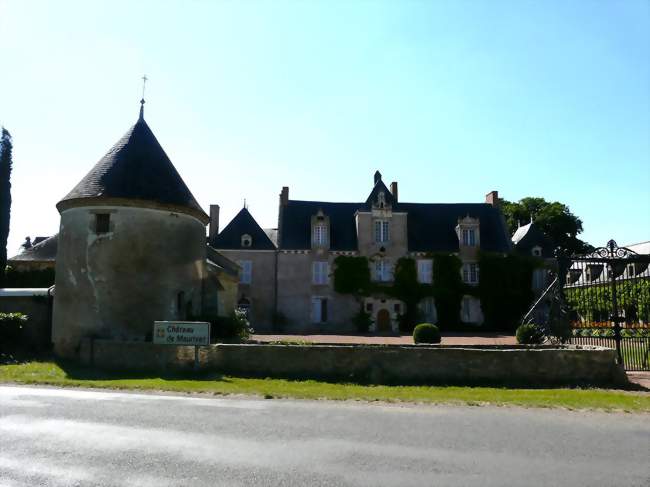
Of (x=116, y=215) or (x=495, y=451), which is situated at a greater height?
(x=116, y=215)

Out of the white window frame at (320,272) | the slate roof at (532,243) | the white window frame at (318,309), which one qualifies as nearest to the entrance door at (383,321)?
the white window frame at (318,309)

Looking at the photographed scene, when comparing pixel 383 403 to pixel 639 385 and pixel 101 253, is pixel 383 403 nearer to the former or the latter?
pixel 639 385

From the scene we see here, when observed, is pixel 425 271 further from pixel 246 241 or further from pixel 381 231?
pixel 246 241

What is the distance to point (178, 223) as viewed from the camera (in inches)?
741

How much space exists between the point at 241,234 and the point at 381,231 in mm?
9848

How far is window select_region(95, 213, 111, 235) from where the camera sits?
17.7 m

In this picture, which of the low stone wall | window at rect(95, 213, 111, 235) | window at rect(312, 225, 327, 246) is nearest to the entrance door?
window at rect(312, 225, 327, 246)

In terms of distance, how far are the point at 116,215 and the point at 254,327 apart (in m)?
18.8

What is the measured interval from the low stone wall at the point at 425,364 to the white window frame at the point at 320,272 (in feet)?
72.8

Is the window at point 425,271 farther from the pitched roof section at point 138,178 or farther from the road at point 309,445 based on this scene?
the road at point 309,445

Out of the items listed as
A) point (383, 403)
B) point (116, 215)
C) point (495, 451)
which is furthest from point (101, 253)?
point (495, 451)

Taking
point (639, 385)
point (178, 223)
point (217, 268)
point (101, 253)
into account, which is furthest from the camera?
point (217, 268)

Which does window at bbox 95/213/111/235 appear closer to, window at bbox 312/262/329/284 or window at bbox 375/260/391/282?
window at bbox 312/262/329/284

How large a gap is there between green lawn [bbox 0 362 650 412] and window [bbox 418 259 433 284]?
24429mm
